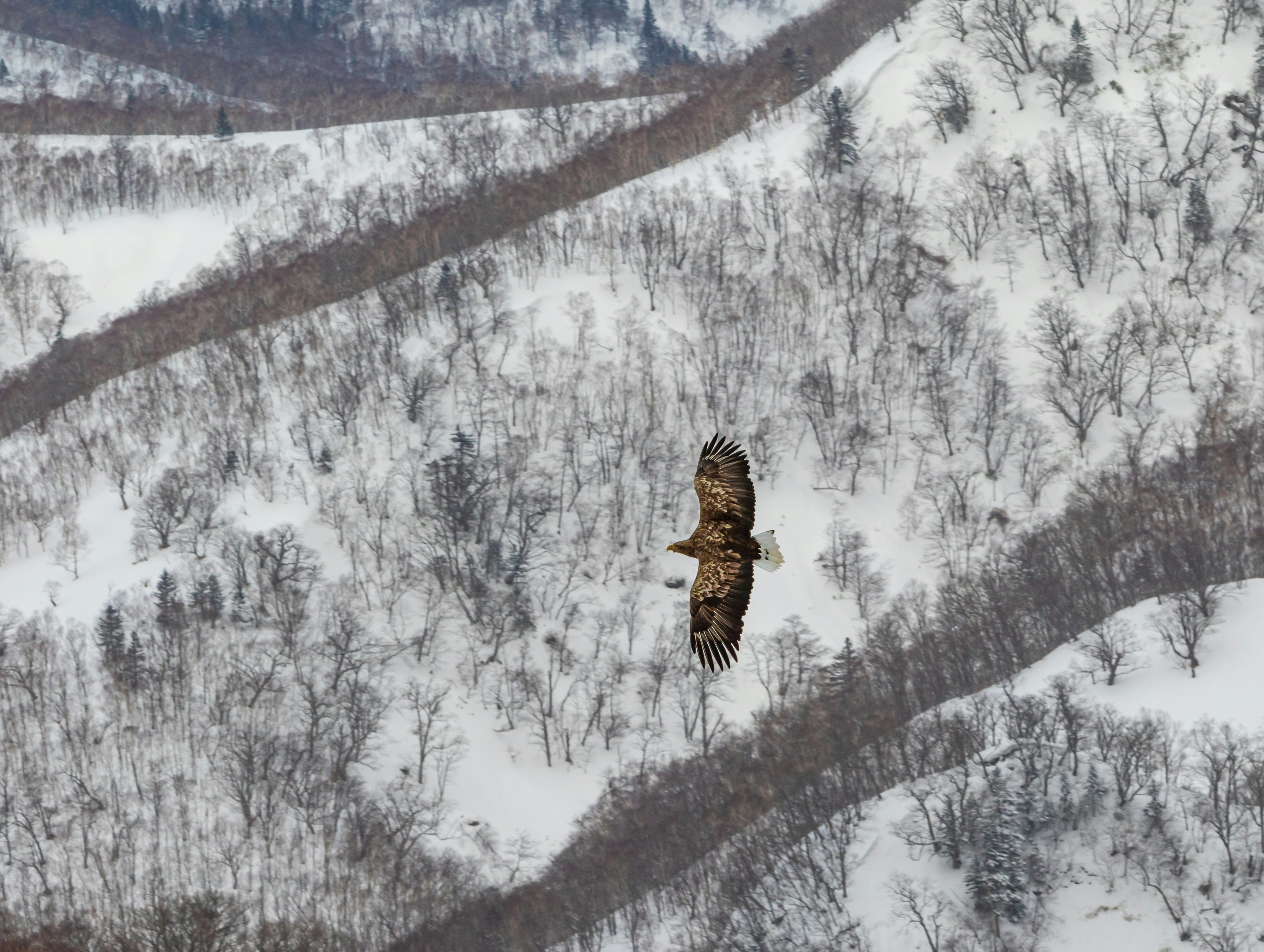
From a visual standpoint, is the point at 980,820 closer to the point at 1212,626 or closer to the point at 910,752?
the point at 910,752

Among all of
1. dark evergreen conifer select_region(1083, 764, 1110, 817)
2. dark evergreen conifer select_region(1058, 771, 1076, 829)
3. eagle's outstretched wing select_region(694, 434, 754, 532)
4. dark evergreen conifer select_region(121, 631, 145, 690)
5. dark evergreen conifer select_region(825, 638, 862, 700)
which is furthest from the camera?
dark evergreen conifer select_region(121, 631, 145, 690)

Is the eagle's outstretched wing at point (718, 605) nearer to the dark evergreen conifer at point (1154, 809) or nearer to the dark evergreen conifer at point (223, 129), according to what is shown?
the dark evergreen conifer at point (1154, 809)

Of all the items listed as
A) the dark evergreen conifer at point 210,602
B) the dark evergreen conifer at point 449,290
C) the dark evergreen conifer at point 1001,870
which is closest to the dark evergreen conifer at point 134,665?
the dark evergreen conifer at point 210,602

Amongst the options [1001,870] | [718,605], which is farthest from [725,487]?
[1001,870]

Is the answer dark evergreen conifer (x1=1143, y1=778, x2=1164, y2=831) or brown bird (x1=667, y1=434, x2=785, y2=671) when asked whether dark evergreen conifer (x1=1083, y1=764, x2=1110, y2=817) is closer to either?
dark evergreen conifer (x1=1143, y1=778, x2=1164, y2=831)

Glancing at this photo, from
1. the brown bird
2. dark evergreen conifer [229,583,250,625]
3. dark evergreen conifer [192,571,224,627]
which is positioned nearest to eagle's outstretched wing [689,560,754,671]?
the brown bird

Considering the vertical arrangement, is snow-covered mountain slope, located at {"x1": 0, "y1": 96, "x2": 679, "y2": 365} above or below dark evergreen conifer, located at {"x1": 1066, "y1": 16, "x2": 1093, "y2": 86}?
above
